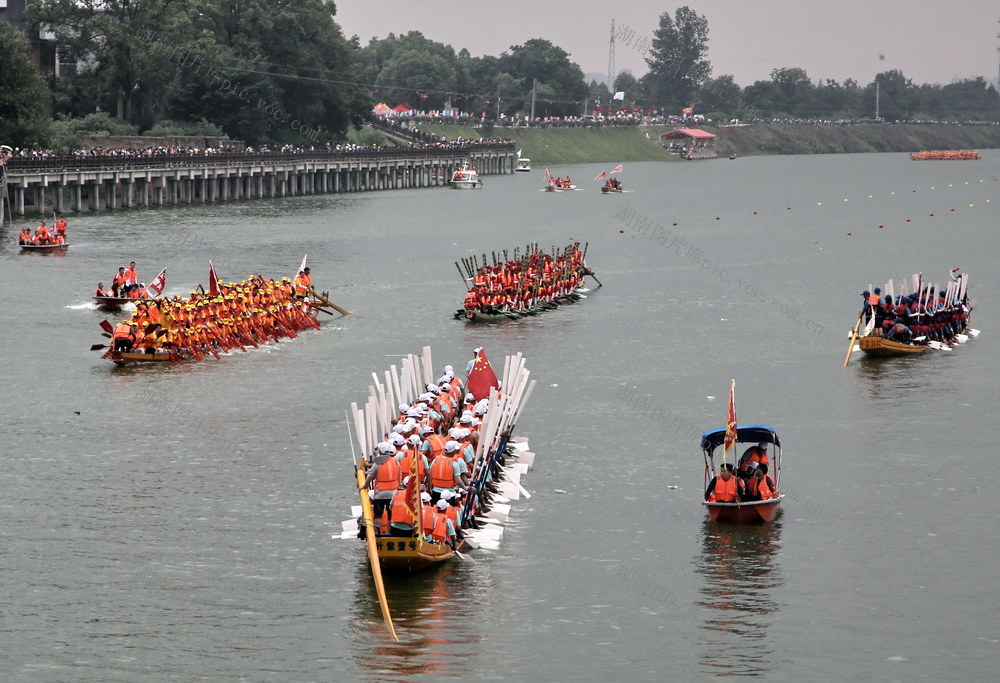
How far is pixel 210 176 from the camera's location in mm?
110125

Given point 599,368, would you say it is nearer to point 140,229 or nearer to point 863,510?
point 863,510

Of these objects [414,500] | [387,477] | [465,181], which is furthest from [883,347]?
[465,181]

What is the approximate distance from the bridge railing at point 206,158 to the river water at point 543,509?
27.8 meters

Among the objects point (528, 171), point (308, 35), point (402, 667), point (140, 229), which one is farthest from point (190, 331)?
point (528, 171)

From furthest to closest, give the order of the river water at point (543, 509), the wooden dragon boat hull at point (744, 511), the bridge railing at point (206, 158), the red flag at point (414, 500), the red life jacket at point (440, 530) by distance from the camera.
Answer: the bridge railing at point (206, 158) < the wooden dragon boat hull at point (744, 511) < the red life jacket at point (440, 530) < the red flag at point (414, 500) < the river water at point (543, 509)

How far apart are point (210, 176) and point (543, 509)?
8584 centimetres

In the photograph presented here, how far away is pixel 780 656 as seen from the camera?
2173 cm

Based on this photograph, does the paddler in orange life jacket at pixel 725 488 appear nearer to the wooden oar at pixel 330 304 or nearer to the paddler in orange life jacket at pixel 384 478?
the paddler in orange life jacket at pixel 384 478

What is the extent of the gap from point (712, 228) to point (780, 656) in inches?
3362

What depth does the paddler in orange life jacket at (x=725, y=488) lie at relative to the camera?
27.5m

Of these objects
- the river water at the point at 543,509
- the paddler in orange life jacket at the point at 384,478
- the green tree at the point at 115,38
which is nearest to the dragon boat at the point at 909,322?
the river water at the point at 543,509

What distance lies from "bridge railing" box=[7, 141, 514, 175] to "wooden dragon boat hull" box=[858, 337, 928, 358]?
57.9 meters

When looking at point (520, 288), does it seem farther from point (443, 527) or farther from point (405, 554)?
point (405, 554)

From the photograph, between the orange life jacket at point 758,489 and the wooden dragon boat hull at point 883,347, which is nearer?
the orange life jacket at point 758,489
